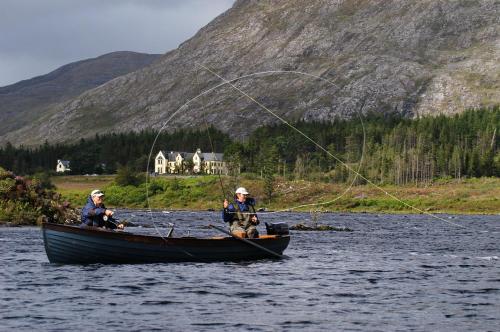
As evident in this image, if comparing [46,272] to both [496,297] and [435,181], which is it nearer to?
[496,297]

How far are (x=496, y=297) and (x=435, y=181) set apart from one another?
156319 millimetres

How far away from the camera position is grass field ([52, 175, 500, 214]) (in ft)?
479

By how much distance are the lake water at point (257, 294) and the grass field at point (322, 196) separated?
330ft

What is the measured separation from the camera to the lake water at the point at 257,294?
2412 cm

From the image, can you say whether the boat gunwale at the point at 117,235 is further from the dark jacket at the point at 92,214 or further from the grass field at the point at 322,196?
the grass field at the point at 322,196

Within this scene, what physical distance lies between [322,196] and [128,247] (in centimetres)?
12446

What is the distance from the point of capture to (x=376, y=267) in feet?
135

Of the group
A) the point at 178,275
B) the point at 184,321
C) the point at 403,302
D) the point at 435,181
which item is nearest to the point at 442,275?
the point at 403,302

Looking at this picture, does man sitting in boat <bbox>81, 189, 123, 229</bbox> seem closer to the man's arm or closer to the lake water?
the lake water

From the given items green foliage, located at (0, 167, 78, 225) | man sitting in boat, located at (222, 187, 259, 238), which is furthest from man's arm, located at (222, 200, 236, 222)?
green foliage, located at (0, 167, 78, 225)

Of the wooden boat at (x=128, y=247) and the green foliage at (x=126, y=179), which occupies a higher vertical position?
the green foliage at (x=126, y=179)

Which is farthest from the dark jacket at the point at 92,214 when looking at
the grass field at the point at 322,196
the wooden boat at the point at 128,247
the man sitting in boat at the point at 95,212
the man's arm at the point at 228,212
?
the grass field at the point at 322,196

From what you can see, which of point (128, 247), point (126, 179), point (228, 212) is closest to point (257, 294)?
point (128, 247)

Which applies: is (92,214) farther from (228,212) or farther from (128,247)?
(228,212)
